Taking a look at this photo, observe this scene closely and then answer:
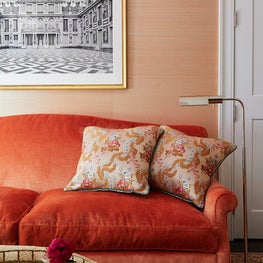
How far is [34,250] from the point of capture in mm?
1900

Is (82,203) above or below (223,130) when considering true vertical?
below

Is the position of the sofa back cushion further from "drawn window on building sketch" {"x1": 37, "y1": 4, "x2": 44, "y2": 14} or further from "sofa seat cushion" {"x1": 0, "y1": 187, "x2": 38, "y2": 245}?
"drawn window on building sketch" {"x1": 37, "y1": 4, "x2": 44, "y2": 14}

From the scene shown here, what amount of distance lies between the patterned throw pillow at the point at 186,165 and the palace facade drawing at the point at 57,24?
40.8 inches

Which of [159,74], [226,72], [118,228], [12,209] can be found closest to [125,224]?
[118,228]

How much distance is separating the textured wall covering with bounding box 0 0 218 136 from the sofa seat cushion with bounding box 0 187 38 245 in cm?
88

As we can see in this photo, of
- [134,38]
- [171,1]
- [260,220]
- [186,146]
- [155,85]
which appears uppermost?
[171,1]

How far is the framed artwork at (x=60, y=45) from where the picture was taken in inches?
143

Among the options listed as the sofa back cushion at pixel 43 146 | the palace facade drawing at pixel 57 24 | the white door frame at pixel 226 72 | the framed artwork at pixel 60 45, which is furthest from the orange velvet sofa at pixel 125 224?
the palace facade drawing at pixel 57 24

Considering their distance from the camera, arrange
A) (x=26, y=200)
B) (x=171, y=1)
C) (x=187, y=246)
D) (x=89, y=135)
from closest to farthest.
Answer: (x=187, y=246) → (x=26, y=200) → (x=89, y=135) → (x=171, y=1)

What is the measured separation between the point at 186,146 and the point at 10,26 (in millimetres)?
1605

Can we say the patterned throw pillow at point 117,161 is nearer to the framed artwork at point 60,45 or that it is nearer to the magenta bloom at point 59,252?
the framed artwork at point 60,45

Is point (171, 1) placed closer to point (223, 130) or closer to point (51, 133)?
point (223, 130)

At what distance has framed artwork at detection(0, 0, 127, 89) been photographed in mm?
3621

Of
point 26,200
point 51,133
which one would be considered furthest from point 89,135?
point 26,200
